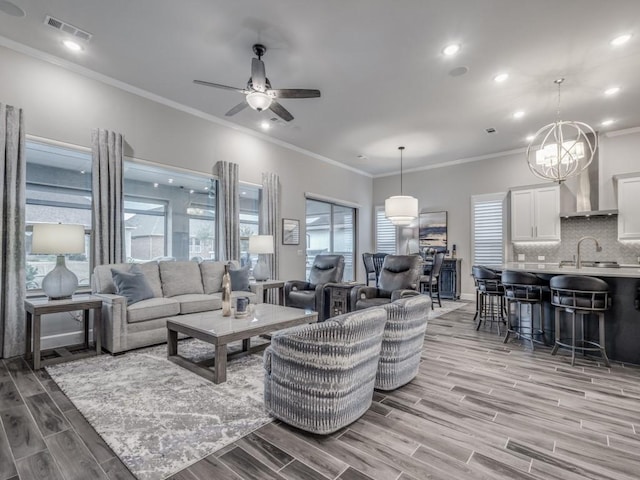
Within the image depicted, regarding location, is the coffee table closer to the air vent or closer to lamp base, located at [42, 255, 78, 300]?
lamp base, located at [42, 255, 78, 300]

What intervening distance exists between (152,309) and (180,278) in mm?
877

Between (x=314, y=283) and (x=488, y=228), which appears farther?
(x=488, y=228)

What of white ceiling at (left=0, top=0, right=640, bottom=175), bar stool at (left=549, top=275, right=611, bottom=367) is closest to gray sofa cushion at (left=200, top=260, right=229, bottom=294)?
white ceiling at (left=0, top=0, right=640, bottom=175)

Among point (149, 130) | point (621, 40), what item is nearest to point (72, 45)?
point (149, 130)

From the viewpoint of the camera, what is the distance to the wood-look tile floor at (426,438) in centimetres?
179

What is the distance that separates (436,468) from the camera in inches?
71.2

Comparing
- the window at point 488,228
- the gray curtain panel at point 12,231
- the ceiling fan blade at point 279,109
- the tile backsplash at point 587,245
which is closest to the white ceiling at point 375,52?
the ceiling fan blade at point 279,109

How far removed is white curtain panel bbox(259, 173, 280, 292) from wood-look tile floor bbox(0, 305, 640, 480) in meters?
3.94

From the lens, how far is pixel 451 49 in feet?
12.0

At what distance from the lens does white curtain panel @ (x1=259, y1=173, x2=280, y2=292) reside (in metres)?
6.42

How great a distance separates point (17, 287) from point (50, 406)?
6.10 feet

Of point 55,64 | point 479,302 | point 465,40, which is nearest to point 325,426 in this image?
point 465,40

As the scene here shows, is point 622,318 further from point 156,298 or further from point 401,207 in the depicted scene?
point 156,298

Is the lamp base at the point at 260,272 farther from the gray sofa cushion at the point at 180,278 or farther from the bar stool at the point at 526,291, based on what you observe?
the bar stool at the point at 526,291
